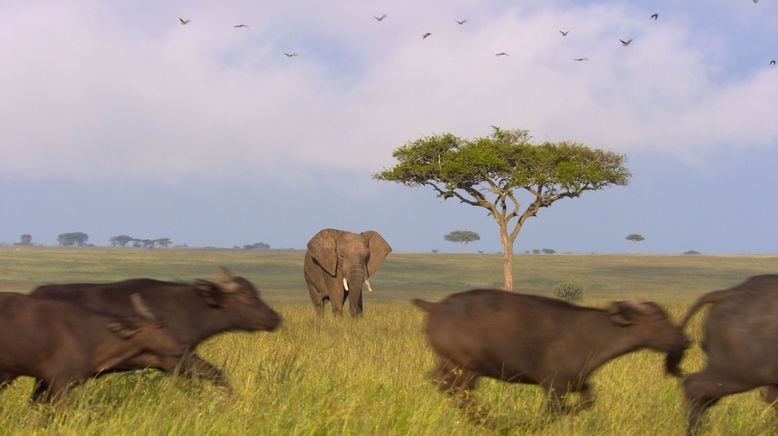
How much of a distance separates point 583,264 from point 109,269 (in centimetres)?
5715

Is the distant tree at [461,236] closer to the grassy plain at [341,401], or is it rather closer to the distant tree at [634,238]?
the distant tree at [634,238]

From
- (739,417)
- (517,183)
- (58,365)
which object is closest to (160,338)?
(58,365)

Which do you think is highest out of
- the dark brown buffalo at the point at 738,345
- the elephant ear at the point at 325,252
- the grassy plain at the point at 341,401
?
the elephant ear at the point at 325,252

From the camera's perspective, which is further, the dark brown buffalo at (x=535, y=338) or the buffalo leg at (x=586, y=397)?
the dark brown buffalo at (x=535, y=338)

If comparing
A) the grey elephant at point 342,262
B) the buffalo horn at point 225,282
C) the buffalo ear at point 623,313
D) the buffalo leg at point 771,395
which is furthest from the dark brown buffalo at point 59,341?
the grey elephant at point 342,262

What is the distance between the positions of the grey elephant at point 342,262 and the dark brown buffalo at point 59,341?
19.7m

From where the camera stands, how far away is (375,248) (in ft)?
97.4

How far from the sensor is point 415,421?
745cm

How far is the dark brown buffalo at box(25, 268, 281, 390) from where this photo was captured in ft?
27.3

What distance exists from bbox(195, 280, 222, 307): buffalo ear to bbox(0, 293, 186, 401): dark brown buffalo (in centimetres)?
88

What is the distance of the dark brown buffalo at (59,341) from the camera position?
23.8ft

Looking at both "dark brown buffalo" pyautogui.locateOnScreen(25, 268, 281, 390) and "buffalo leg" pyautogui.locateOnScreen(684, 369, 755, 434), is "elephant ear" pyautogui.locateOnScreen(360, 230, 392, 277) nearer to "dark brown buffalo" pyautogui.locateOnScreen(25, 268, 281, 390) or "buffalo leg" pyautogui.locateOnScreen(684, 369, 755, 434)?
"dark brown buffalo" pyautogui.locateOnScreen(25, 268, 281, 390)

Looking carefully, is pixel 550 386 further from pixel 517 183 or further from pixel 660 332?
pixel 517 183

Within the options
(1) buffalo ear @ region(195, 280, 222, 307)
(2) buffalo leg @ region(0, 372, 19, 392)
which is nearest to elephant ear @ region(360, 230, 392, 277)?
(1) buffalo ear @ region(195, 280, 222, 307)
